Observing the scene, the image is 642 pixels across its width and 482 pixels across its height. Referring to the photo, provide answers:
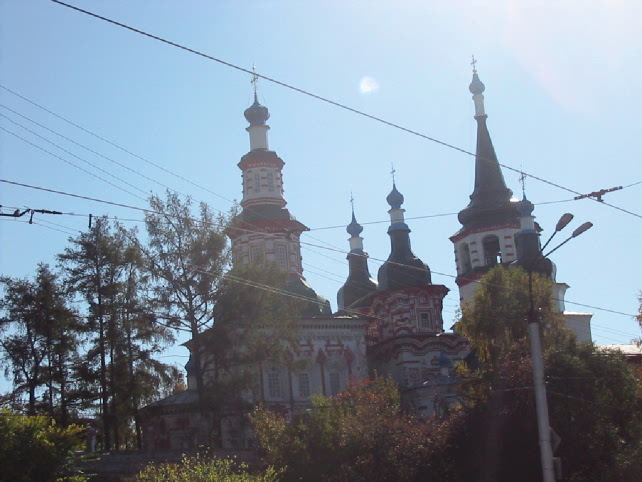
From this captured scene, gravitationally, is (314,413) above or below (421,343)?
below

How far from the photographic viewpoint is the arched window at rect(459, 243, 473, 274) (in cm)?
5855

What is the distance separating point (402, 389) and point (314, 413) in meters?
22.3

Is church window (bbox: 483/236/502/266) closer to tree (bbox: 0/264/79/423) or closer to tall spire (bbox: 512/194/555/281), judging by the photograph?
tall spire (bbox: 512/194/555/281)

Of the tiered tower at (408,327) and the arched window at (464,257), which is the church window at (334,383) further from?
the arched window at (464,257)

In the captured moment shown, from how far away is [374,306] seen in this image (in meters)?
55.7

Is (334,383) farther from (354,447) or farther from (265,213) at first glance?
(354,447)

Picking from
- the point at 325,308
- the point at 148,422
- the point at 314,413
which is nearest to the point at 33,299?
the point at 148,422

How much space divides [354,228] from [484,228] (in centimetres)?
1060

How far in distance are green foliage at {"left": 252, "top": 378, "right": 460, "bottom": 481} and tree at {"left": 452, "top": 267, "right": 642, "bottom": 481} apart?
1.38m

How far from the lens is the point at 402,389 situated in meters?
50.4

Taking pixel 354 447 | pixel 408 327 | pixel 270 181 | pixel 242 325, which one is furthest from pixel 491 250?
pixel 354 447

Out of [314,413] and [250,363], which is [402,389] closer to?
[250,363]

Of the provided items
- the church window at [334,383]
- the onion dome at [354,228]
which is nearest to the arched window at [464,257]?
the onion dome at [354,228]

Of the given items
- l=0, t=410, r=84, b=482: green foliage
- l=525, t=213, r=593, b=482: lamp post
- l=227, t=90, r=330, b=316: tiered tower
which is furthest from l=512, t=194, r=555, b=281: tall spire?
l=0, t=410, r=84, b=482: green foliage
